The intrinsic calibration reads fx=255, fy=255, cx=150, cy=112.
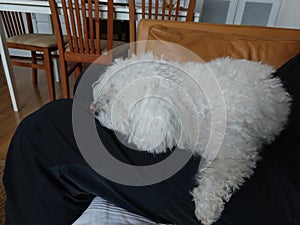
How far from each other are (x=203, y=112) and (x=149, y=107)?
0.17 metres

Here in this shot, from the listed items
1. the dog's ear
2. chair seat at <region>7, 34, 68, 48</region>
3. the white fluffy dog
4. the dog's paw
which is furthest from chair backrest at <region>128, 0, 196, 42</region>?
the dog's paw

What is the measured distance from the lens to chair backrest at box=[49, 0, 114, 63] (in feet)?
5.35

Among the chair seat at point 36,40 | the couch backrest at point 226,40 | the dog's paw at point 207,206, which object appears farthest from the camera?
the chair seat at point 36,40

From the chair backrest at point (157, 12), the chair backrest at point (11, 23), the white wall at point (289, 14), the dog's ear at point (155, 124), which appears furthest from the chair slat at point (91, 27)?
the white wall at point (289, 14)

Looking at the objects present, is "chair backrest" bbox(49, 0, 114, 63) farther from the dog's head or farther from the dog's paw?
the dog's paw

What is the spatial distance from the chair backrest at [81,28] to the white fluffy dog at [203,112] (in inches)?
36.0

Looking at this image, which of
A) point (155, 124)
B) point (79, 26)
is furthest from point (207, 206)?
point (79, 26)

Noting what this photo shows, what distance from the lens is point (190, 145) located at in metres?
0.72

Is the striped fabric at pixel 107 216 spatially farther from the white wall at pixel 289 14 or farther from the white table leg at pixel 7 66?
the white wall at pixel 289 14

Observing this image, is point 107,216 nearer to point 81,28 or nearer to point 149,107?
point 149,107

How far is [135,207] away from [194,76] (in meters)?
0.41

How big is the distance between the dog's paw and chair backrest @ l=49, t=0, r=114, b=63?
1.15 meters

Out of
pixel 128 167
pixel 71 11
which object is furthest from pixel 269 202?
pixel 71 11

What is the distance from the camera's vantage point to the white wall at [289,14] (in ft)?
6.63
